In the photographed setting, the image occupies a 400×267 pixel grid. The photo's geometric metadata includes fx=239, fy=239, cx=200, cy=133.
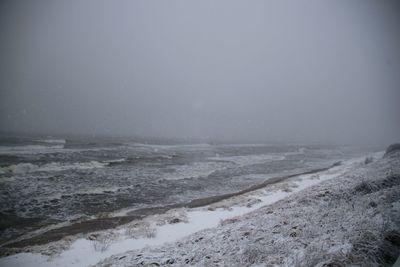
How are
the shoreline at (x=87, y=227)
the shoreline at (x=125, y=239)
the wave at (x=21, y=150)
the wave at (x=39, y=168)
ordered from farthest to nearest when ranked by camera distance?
the wave at (x=21, y=150)
the wave at (x=39, y=168)
the shoreline at (x=87, y=227)
the shoreline at (x=125, y=239)

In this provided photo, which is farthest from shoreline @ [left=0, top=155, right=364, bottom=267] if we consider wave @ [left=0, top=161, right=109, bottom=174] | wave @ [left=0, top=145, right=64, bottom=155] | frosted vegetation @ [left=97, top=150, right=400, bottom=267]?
wave @ [left=0, top=145, right=64, bottom=155]

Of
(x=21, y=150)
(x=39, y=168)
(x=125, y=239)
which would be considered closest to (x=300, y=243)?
(x=125, y=239)

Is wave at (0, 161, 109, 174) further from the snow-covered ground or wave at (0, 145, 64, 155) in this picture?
the snow-covered ground

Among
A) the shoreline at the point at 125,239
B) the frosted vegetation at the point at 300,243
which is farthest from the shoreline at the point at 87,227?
the frosted vegetation at the point at 300,243

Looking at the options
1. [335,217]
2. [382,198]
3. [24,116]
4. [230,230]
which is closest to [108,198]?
[230,230]

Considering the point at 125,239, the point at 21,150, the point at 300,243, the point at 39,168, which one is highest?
the point at 21,150

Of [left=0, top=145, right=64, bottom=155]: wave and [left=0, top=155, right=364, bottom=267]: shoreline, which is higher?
[left=0, top=145, right=64, bottom=155]: wave

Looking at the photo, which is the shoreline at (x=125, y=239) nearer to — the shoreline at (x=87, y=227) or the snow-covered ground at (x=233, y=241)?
the snow-covered ground at (x=233, y=241)

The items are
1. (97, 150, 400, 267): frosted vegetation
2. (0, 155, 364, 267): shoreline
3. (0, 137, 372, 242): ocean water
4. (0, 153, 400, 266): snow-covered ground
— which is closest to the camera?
(97, 150, 400, 267): frosted vegetation

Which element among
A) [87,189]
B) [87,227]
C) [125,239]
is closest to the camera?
[125,239]

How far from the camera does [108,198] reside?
17.0 meters

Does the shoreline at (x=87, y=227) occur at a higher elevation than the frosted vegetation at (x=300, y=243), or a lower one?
lower

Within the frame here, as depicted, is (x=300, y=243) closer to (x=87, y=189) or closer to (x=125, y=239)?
(x=125, y=239)

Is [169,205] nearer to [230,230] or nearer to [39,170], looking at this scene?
[230,230]
